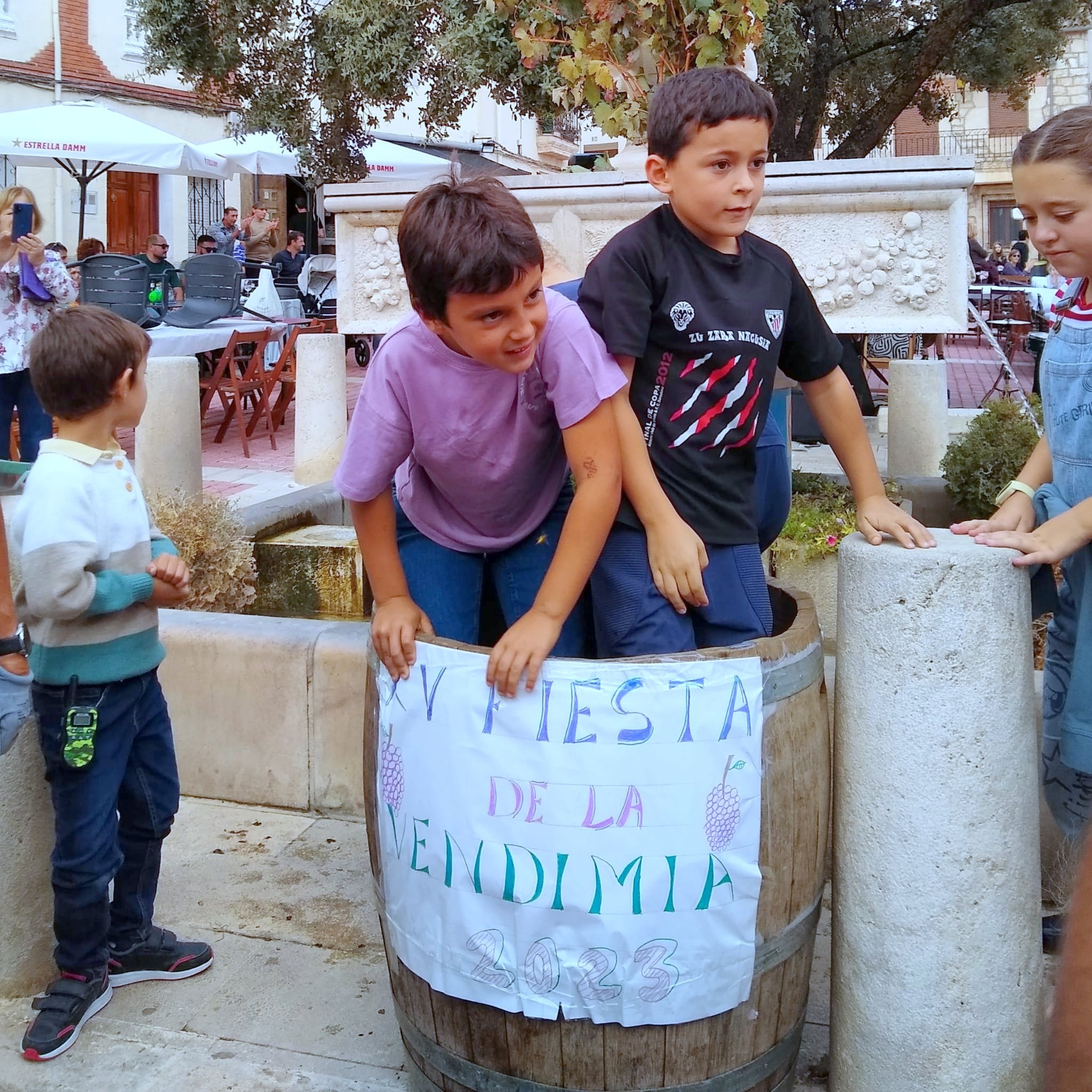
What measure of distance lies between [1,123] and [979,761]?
13.1 m

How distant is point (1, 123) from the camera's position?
12.5m

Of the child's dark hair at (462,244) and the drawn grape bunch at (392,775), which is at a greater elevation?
the child's dark hair at (462,244)

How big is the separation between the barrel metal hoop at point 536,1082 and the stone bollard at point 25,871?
3.28 feet

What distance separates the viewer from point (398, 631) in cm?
201

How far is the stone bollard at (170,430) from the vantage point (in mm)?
5441

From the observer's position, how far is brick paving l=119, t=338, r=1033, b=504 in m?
7.46

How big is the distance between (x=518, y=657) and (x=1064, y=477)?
1126 mm

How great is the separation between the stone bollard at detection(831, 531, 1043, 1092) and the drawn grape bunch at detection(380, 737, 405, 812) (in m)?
0.73

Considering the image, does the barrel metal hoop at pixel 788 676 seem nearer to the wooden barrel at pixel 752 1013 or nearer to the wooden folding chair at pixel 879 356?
the wooden barrel at pixel 752 1013

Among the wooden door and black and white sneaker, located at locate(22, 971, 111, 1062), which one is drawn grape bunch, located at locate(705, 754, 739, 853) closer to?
black and white sneaker, located at locate(22, 971, 111, 1062)

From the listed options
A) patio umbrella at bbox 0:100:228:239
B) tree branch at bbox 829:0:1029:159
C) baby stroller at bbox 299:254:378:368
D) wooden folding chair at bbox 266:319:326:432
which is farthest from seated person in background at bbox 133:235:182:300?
tree branch at bbox 829:0:1029:159

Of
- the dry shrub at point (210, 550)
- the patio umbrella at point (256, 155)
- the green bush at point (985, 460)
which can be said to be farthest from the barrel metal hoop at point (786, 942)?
the patio umbrella at point (256, 155)

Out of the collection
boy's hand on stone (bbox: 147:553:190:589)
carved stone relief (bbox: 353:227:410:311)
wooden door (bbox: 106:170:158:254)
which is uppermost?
wooden door (bbox: 106:170:158:254)

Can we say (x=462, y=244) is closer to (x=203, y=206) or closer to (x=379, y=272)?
(x=379, y=272)
